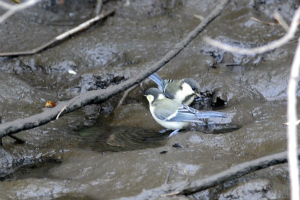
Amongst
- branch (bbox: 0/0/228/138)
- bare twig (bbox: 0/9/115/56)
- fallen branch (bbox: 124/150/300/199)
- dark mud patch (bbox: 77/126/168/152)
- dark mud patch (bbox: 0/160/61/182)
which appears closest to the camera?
fallen branch (bbox: 124/150/300/199)

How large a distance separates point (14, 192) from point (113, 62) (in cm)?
403

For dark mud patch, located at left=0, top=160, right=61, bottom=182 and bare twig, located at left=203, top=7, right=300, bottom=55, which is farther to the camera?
dark mud patch, located at left=0, top=160, right=61, bottom=182

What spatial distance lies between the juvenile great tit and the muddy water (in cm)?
38

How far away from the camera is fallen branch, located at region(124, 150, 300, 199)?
13.9 ft

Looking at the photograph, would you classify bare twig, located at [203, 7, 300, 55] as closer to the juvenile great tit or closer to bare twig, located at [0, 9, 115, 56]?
the juvenile great tit

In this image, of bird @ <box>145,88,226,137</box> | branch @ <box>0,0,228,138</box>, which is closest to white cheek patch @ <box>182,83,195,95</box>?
bird @ <box>145,88,226,137</box>

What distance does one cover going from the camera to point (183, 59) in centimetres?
800

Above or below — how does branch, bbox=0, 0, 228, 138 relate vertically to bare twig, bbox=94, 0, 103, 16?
below

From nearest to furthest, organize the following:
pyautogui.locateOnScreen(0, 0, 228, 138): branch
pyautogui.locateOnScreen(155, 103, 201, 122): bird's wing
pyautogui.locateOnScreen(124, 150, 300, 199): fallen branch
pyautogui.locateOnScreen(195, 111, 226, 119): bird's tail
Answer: pyautogui.locateOnScreen(124, 150, 300, 199): fallen branch < pyautogui.locateOnScreen(0, 0, 228, 138): branch < pyautogui.locateOnScreen(195, 111, 226, 119): bird's tail < pyautogui.locateOnScreen(155, 103, 201, 122): bird's wing

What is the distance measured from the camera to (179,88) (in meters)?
7.14

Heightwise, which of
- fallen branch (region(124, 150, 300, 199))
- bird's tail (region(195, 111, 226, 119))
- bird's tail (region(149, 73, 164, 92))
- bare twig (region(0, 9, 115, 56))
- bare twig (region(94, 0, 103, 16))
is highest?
bare twig (region(94, 0, 103, 16))

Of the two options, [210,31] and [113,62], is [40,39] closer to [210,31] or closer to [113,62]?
[113,62]

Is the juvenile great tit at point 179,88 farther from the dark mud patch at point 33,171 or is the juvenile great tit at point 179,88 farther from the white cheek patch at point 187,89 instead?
the dark mud patch at point 33,171

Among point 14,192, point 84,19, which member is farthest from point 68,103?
point 84,19
